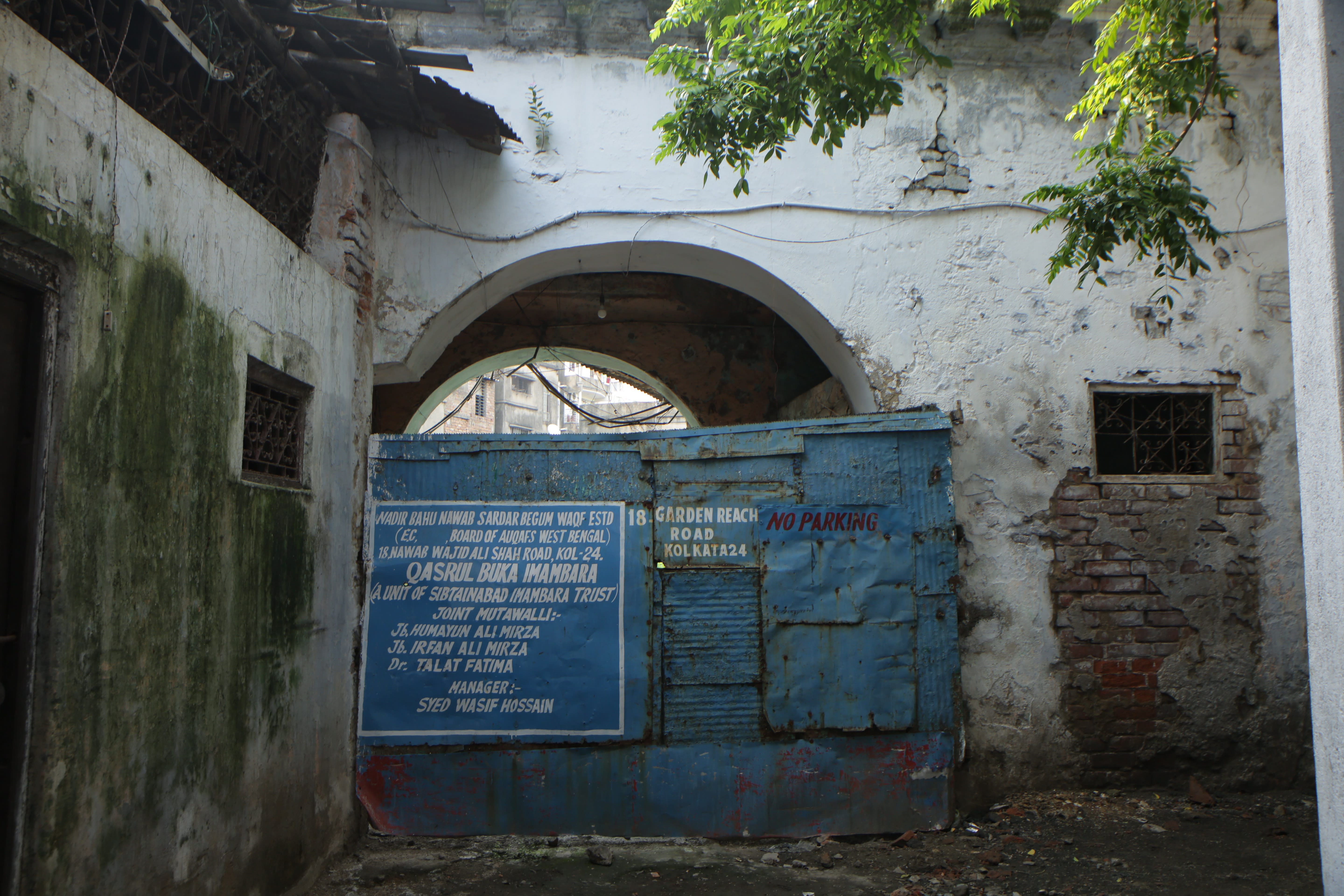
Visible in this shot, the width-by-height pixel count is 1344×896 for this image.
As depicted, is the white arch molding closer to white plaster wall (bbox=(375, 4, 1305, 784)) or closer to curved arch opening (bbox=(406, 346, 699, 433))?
white plaster wall (bbox=(375, 4, 1305, 784))

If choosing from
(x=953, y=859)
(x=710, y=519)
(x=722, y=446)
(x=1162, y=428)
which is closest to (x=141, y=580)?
(x=710, y=519)

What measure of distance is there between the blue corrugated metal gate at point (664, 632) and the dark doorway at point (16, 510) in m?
2.07

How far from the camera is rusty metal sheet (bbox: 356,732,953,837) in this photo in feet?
13.4

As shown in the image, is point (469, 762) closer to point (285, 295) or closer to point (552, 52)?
point (285, 295)

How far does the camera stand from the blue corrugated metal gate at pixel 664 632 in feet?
13.5

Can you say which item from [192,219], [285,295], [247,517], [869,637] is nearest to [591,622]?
[869,637]

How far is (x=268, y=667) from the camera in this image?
3.23 m

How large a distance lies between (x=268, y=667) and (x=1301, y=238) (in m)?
3.57

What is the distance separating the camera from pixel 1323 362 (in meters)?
2.09

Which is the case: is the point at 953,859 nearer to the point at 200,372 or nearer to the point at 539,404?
the point at 200,372

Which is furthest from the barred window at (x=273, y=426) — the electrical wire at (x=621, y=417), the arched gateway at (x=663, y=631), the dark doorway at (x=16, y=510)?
the electrical wire at (x=621, y=417)

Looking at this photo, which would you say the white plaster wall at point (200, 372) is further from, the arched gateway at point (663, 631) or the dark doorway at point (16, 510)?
the arched gateway at point (663, 631)

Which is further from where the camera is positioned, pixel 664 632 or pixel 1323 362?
pixel 664 632

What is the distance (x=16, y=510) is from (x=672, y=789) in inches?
117
